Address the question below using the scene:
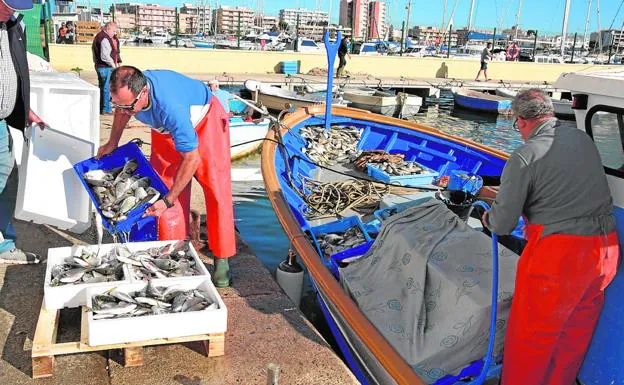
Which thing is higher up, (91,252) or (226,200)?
(226,200)

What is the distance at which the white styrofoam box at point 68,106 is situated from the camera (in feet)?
16.0

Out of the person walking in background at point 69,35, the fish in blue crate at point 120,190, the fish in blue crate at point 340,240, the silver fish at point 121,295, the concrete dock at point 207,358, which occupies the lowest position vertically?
the concrete dock at point 207,358

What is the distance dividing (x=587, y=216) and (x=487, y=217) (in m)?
0.50

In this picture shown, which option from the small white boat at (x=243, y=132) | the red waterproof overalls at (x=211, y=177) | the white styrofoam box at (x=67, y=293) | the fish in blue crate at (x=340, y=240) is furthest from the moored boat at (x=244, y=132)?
the white styrofoam box at (x=67, y=293)

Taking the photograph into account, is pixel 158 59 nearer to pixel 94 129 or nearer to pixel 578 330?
pixel 94 129

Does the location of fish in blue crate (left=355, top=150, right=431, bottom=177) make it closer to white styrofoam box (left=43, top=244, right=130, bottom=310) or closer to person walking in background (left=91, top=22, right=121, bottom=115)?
white styrofoam box (left=43, top=244, right=130, bottom=310)

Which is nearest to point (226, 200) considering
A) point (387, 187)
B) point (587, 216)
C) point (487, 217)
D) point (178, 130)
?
point (178, 130)

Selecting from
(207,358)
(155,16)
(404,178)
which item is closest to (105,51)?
(404,178)

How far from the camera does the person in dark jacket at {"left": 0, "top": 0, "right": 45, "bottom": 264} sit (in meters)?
3.88

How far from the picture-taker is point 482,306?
3.35 metres

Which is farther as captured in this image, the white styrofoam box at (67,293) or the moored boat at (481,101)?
the moored boat at (481,101)

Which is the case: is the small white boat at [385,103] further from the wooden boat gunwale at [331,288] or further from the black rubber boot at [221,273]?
the black rubber boot at [221,273]

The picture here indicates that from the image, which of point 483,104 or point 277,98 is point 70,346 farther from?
point 483,104

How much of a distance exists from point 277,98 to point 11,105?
14.2 metres
